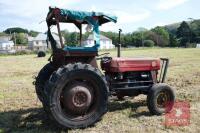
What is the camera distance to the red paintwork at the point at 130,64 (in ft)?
28.9

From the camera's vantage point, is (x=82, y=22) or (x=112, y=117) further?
(x=112, y=117)

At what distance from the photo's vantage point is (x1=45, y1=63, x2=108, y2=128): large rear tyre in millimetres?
7449

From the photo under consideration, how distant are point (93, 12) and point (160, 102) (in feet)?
9.87

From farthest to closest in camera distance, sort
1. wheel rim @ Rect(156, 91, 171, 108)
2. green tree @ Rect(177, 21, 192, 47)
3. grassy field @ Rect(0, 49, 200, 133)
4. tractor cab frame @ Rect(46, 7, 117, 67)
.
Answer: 1. green tree @ Rect(177, 21, 192, 47)
2. wheel rim @ Rect(156, 91, 171, 108)
3. tractor cab frame @ Rect(46, 7, 117, 67)
4. grassy field @ Rect(0, 49, 200, 133)

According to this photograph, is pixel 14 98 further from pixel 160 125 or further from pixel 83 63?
pixel 160 125

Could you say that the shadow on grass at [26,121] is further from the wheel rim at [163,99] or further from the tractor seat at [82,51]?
the wheel rim at [163,99]

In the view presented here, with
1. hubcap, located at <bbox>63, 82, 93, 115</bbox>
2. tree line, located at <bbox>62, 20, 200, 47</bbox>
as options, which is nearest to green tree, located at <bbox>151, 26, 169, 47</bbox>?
tree line, located at <bbox>62, 20, 200, 47</bbox>

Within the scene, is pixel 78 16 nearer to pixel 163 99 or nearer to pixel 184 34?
pixel 163 99

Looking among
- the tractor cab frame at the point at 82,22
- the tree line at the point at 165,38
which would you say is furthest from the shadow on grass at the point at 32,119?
the tree line at the point at 165,38

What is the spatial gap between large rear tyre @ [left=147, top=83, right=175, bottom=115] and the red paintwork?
0.72 meters

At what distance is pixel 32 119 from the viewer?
875 centimetres

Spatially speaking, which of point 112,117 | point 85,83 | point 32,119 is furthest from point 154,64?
point 32,119

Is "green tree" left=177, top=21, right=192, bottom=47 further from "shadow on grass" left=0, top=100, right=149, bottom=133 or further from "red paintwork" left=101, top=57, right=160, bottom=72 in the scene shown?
"red paintwork" left=101, top=57, right=160, bottom=72

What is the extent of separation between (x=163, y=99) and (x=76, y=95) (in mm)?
2516
